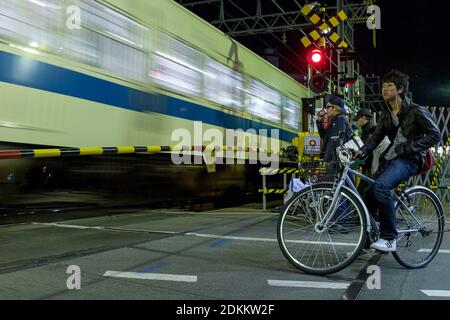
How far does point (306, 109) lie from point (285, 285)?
26.9 feet

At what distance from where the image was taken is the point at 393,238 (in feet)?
14.0

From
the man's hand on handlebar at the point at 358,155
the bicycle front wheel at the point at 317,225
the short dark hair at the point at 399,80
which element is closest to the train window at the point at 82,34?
the bicycle front wheel at the point at 317,225

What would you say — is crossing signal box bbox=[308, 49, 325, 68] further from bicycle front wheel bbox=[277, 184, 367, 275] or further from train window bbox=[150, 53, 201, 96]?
bicycle front wheel bbox=[277, 184, 367, 275]

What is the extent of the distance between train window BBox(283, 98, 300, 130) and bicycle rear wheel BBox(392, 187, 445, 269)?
32.2ft

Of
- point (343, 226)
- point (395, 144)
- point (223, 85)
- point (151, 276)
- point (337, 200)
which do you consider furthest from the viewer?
point (223, 85)

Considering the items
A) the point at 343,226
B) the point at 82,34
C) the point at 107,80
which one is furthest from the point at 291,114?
the point at 343,226

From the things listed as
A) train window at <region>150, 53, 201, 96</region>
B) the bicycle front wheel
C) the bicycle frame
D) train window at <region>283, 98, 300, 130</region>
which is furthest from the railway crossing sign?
the bicycle front wheel

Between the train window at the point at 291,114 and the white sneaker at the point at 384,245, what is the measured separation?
33.9 feet

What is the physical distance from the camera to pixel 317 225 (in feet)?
14.1

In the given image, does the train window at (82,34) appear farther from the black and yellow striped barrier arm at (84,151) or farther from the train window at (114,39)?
Result: the black and yellow striped barrier arm at (84,151)

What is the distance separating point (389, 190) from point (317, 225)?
66cm

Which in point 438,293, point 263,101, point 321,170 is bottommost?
point 438,293

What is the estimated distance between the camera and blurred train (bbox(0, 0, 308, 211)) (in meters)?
5.71

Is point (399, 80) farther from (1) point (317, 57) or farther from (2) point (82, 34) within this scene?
(1) point (317, 57)
